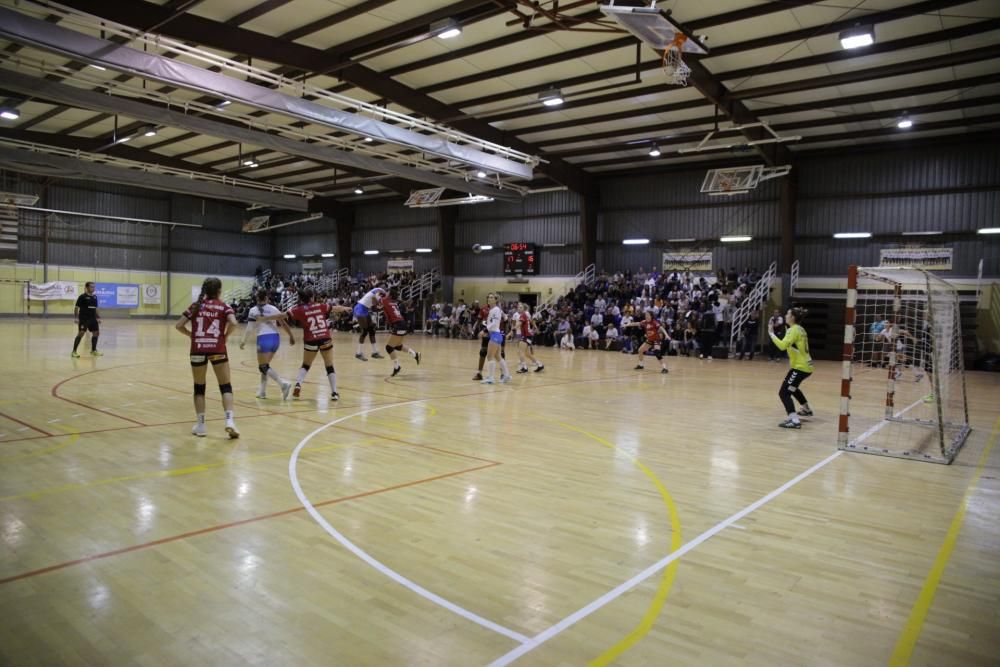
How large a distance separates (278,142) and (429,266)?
17.7 metres

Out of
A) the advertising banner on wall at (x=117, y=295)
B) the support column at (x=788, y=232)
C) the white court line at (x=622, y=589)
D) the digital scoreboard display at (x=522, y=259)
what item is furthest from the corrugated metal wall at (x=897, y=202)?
the advertising banner on wall at (x=117, y=295)

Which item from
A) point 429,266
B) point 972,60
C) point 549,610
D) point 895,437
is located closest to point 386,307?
point 895,437

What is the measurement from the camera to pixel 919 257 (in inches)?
966

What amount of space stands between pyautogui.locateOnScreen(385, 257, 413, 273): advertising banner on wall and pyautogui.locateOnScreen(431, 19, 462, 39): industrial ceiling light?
2480cm

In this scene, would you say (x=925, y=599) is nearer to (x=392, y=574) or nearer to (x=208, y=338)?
(x=392, y=574)

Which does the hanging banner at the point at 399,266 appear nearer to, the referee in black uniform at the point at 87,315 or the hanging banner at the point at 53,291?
the hanging banner at the point at 53,291

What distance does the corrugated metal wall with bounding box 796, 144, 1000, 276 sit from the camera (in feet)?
76.4

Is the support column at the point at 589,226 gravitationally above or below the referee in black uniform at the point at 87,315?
above

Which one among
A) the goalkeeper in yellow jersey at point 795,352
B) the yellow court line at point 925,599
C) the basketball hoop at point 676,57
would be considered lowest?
the yellow court line at point 925,599

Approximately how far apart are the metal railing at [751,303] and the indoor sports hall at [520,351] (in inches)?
8.2

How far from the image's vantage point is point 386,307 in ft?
48.6

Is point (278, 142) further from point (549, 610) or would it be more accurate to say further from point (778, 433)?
point (549, 610)

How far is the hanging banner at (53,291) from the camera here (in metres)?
37.1

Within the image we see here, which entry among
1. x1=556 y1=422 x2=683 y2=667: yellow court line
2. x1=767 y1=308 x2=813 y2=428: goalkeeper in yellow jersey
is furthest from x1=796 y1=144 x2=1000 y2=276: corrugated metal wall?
x1=556 y1=422 x2=683 y2=667: yellow court line
